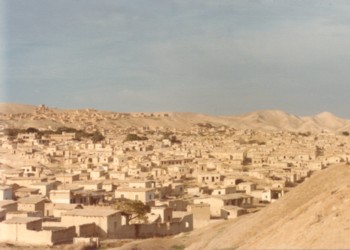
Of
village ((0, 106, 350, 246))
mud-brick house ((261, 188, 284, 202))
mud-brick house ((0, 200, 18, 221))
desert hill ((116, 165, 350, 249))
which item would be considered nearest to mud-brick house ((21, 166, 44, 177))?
village ((0, 106, 350, 246))

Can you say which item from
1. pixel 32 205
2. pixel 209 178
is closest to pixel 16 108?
pixel 209 178

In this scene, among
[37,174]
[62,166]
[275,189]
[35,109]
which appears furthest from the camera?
[35,109]

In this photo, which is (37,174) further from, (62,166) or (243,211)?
(243,211)

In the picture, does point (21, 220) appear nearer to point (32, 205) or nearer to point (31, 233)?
point (31, 233)

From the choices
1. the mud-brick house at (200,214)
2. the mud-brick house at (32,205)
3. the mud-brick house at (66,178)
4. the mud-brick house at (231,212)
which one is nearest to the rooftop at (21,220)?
the mud-brick house at (32,205)

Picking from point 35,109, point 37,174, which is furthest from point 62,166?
point 35,109
